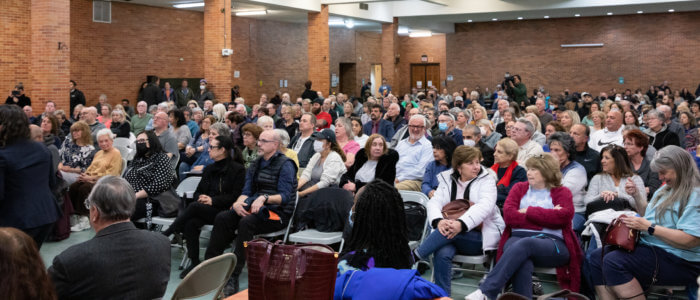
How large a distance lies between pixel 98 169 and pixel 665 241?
584 cm

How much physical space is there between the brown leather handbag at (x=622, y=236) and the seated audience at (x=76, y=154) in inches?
232

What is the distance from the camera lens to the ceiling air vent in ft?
60.4

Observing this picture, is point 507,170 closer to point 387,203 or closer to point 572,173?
point 572,173

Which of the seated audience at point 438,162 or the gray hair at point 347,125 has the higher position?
the gray hair at point 347,125

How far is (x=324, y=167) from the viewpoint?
6469mm

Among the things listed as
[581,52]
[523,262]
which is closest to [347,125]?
[523,262]

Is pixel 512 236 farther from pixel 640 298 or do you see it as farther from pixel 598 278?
pixel 640 298

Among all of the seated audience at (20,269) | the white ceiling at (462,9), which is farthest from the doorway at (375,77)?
the seated audience at (20,269)

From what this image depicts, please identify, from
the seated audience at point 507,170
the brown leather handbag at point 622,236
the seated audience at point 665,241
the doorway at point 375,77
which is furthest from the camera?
the doorway at point 375,77

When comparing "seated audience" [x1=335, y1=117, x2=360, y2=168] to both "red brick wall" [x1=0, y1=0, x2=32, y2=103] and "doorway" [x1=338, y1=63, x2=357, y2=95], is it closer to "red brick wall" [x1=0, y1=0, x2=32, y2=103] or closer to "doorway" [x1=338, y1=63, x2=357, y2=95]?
"red brick wall" [x1=0, y1=0, x2=32, y2=103]

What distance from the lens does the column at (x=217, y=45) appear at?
1745cm

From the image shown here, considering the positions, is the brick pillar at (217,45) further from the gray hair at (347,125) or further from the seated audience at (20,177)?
the seated audience at (20,177)

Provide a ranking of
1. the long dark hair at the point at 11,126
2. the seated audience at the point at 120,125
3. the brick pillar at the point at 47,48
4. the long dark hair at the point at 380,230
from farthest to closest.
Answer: the brick pillar at the point at 47,48 < the seated audience at the point at 120,125 < the long dark hair at the point at 11,126 < the long dark hair at the point at 380,230

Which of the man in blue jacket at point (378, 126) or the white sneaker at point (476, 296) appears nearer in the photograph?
the white sneaker at point (476, 296)
